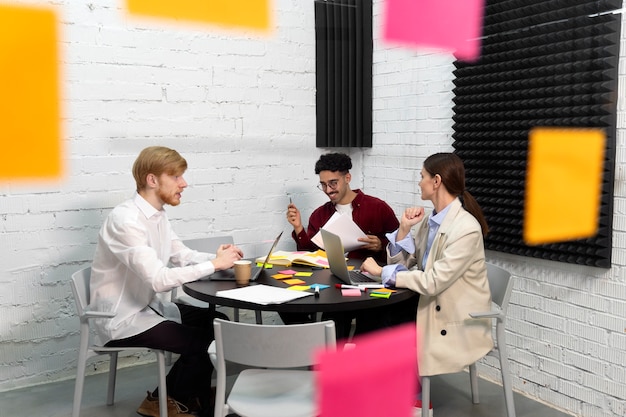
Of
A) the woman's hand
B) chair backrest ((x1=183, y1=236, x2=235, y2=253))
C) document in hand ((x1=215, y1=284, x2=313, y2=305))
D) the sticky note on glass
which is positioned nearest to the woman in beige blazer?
the woman's hand

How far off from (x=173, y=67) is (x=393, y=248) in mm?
1554

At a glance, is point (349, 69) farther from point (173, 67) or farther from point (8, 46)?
point (8, 46)

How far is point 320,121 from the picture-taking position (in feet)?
12.8

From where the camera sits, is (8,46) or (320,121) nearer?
(8,46)

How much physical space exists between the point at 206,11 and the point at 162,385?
200cm

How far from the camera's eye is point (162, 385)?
2.49 metres

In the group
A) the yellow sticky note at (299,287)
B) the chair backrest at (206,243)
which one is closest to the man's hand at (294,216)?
the chair backrest at (206,243)

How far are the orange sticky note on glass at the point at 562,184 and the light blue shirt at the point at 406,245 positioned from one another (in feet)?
1.78

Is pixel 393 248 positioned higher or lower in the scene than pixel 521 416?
higher

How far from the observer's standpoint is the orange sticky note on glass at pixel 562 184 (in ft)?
8.59

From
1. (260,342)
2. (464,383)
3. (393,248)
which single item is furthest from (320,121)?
(260,342)

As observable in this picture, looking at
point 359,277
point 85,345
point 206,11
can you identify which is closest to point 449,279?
point 359,277

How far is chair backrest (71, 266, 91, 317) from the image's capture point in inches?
97.2

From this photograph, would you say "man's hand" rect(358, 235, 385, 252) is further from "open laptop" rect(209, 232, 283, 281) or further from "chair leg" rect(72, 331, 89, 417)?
"chair leg" rect(72, 331, 89, 417)
